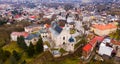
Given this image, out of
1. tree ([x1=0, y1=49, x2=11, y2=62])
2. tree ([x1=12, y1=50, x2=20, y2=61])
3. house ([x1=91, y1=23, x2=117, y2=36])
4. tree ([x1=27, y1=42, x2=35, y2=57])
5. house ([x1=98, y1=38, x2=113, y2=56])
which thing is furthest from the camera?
house ([x1=91, y1=23, x2=117, y2=36])

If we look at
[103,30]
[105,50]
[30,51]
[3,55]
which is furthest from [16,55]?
[103,30]

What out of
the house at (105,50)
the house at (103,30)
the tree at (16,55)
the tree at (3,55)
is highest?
the house at (105,50)

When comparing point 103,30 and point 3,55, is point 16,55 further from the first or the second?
point 103,30

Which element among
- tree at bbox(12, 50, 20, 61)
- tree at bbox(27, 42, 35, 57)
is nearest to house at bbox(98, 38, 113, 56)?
tree at bbox(27, 42, 35, 57)

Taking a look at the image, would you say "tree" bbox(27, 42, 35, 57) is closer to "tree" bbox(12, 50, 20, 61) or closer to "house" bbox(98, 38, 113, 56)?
"tree" bbox(12, 50, 20, 61)

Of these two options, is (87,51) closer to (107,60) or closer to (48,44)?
(107,60)

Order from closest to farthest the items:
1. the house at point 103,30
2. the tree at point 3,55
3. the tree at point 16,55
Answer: the tree at point 16,55
the tree at point 3,55
the house at point 103,30

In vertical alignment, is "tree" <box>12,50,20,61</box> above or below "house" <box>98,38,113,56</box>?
below

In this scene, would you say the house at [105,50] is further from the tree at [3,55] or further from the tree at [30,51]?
the tree at [3,55]

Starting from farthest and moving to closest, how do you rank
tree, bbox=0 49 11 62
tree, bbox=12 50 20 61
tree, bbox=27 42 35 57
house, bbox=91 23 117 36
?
house, bbox=91 23 117 36
tree, bbox=0 49 11 62
tree, bbox=27 42 35 57
tree, bbox=12 50 20 61

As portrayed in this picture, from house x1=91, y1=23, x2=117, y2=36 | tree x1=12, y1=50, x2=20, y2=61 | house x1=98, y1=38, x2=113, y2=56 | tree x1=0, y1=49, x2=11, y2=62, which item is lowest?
tree x1=0, y1=49, x2=11, y2=62

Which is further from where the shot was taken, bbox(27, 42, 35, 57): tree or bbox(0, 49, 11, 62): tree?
bbox(0, 49, 11, 62): tree

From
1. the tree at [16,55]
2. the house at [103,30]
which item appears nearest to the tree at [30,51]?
the tree at [16,55]
